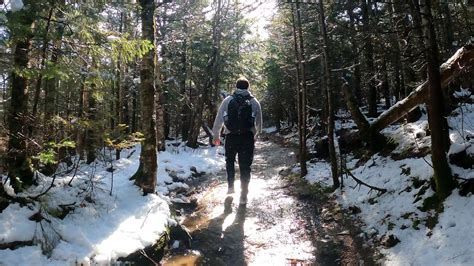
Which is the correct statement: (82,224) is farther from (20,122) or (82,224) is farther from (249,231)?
(249,231)

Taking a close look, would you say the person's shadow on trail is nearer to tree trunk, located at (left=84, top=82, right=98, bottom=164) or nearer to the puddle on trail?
the puddle on trail

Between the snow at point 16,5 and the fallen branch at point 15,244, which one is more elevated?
the snow at point 16,5

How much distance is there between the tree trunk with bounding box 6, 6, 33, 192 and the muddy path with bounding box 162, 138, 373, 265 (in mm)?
2336

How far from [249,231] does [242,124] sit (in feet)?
7.55

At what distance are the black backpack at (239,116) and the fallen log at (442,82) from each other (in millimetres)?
3462

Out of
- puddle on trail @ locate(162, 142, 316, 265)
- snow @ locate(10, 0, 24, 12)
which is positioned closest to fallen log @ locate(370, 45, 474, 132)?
puddle on trail @ locate(162, 142, 316, 265)

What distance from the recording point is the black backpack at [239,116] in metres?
8.14

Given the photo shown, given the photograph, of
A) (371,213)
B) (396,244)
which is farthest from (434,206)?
(371,213)

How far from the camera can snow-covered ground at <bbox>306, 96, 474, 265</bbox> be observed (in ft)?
15.9

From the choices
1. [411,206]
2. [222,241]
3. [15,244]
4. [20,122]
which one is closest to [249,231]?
[222,241]

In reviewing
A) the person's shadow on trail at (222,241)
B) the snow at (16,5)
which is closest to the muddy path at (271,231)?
the person's shadow on trail at (222,241)

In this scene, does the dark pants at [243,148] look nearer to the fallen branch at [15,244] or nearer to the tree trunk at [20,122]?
the tree trunk at [20,122]

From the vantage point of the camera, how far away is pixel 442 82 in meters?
7.18

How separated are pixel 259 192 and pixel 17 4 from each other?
6.77 m
